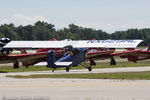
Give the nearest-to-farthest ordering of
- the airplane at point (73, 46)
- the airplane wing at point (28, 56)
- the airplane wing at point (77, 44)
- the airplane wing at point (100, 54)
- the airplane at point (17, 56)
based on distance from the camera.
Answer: the airplane at point (17, 56) → the airplane at point (73, 46) → the airplane wing at point (77, 44) → the airplane wing at point (28, 56) → the airplane wing at point (100, 54)

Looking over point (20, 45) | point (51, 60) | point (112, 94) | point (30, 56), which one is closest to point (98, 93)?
point (112, 94)

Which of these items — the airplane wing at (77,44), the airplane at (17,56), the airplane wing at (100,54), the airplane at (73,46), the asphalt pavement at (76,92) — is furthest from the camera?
the airplane wing at (100,54)

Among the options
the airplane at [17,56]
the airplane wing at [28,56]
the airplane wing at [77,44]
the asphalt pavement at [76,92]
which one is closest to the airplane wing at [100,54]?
the airplane at [17,56]

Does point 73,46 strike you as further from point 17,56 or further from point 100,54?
point 100,54

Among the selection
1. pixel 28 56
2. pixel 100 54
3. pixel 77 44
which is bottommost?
pixel 100 54

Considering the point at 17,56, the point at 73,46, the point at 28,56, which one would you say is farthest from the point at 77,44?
the point at 17,56

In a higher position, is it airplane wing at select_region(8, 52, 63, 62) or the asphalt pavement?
airplane wing at select_region(8, 52, 63, 62)

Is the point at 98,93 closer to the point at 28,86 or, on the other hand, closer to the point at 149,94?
the point at 149,94

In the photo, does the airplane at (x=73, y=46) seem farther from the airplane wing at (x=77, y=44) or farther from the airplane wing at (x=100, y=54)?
the airplane wing at (x=100, y=54)

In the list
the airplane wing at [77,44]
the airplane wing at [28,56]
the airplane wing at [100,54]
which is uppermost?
the airplane wing at [77,44]

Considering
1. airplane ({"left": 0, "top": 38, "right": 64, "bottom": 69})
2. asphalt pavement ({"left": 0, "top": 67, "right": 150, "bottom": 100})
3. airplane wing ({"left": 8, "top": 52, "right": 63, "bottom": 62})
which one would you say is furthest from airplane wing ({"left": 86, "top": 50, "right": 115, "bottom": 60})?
asphalt pavement ({"left": 0, "top": 67, "right": 150, "bottom": 100})

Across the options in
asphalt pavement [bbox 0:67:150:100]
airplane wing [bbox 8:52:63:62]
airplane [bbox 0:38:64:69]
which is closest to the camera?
asphalt pavement [bbox 0:67:150:100]

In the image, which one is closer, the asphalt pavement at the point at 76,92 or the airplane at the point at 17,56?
the asphalt pavement at the point at 76,92

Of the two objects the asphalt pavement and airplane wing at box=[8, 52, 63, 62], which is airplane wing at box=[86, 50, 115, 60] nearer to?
airplane wing at box=[8, 52, 63, 62]
